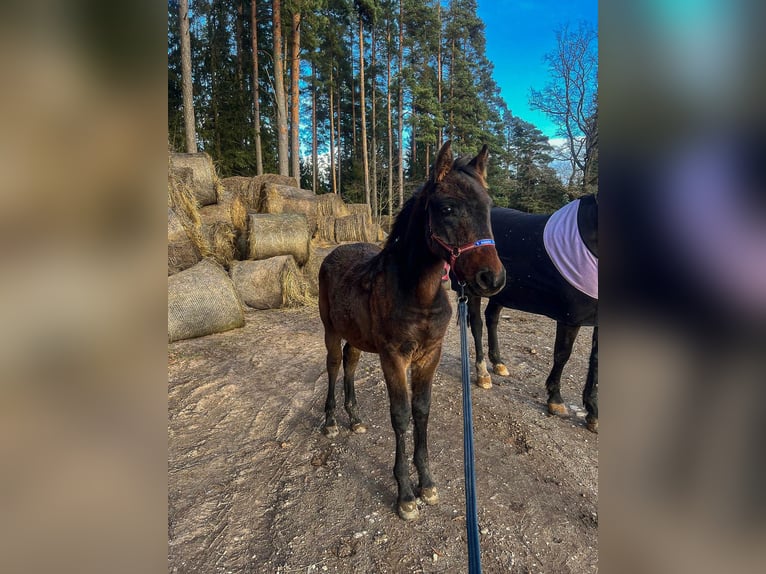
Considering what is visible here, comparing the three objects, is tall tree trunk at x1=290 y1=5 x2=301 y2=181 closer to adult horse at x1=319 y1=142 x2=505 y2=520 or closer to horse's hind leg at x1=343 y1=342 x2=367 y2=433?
horse's hind leg at x1=343 y1=342 x2=367 y2=433

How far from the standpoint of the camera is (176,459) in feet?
9.94

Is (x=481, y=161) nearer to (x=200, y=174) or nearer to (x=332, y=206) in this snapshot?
(x=200, y=174)

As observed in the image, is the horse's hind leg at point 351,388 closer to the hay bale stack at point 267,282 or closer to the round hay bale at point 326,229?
the hay bale stack at point 267,282

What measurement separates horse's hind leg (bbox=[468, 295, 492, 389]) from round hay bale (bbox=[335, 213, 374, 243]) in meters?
7.73

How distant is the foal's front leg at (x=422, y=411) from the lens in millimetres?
2643

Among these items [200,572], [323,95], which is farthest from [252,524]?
[323,95]

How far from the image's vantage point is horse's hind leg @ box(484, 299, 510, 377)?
4.68m

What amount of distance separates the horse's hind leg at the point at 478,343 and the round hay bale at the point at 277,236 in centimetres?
422

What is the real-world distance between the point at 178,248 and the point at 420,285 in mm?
4981

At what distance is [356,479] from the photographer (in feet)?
9.36

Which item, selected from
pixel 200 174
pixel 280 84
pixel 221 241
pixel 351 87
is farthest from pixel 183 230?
pixel 351 87

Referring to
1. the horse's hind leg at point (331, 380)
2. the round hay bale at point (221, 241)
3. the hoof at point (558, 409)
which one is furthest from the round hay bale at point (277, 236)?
the hoof at point (558, 409)
